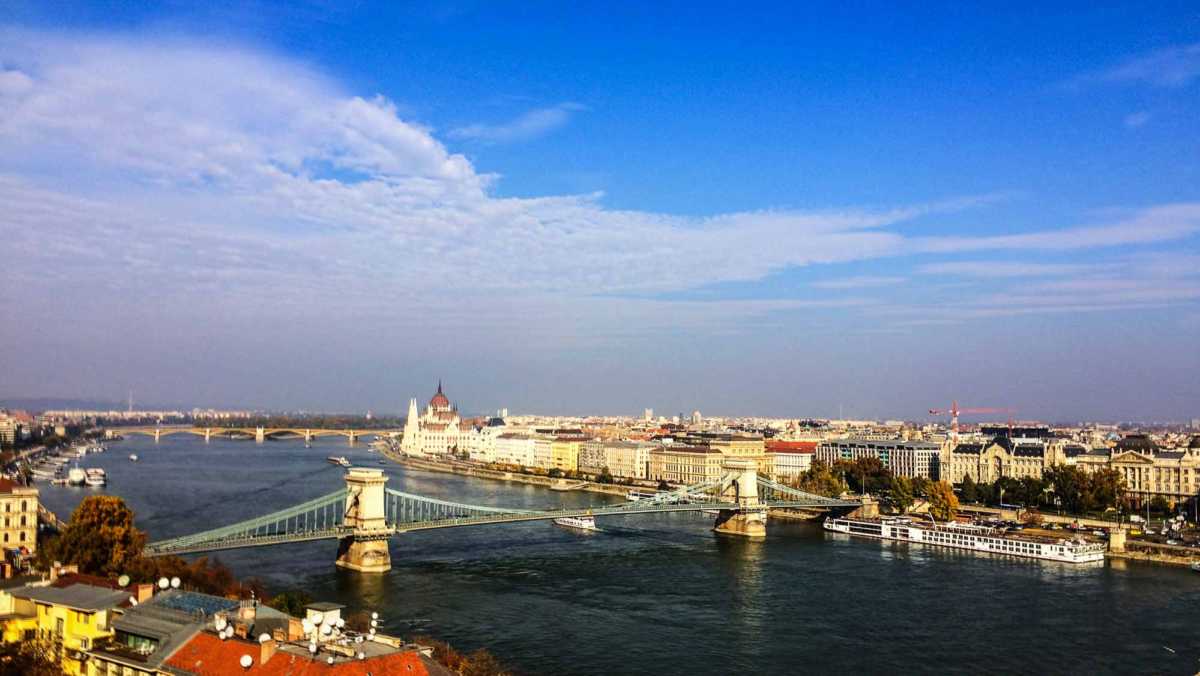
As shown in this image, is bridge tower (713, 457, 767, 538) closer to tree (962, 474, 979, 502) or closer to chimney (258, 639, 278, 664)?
tree (962, 474, 979, 502)

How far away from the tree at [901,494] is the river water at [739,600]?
6.70 m

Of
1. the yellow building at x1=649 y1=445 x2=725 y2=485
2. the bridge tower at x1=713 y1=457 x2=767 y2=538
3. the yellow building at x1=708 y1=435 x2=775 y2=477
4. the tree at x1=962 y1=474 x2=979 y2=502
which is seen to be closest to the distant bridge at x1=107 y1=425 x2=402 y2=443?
the yellow building at x1=649 y1=445 x2=725 y2=485

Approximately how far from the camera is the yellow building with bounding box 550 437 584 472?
65.4m

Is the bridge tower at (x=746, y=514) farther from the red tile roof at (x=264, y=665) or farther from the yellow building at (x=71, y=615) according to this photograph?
the red tile roof at (x=264, y=665)

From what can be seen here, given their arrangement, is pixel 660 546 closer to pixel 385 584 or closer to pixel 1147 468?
pixel 385 584

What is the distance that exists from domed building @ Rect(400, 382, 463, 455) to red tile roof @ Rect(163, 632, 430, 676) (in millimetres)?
70819

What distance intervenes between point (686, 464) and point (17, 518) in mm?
35661

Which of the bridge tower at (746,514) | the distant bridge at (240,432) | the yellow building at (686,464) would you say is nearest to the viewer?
the bridge tower at (746,514)

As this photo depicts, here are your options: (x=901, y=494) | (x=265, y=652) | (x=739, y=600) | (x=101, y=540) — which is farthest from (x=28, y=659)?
(x=901, y=494)

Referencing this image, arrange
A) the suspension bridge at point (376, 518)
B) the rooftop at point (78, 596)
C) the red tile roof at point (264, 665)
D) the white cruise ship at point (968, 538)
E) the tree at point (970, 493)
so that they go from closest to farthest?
1. the red tile roof at point (264, 665)
2. the rooftop at point (78, 596)
3. the suspension bridge at point (376, 518)
4. the white cruise ship at point (968, 538)
5. the tree at point (970, 493)

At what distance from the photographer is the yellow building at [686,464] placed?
5216cm

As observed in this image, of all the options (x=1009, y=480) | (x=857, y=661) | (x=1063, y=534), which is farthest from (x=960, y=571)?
(x=1009, y=480)

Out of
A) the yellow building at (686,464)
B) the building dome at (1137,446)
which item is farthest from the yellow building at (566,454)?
the building dome at (1137,446)

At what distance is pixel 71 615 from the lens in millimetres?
11430
